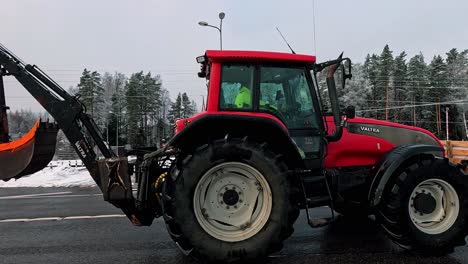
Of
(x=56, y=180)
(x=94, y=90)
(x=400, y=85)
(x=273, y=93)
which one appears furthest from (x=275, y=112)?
(x=94, y=90)

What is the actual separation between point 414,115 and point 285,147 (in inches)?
2387

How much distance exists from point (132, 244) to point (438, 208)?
377 centimetres

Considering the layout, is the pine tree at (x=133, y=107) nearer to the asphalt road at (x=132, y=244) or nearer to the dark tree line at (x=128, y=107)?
the dark tree line at (x=128, y=107)

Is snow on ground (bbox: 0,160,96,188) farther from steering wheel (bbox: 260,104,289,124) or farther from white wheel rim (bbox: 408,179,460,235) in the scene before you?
Result: white wheel rim (bbox: 408,179,460,235)

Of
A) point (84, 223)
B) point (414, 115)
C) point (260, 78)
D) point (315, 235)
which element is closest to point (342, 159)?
point (315, 235)

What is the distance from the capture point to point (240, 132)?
4516mm

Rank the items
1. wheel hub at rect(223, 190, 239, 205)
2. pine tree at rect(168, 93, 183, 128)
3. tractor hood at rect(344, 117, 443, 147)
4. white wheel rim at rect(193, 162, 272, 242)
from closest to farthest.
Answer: white wheel rim at rect(193, 162, 272, 242)
wheel hub at rect(223, 190, 239, 205)
tractor hood at rect(344, 117, 443, 147)
pine tree at rect(168, 93, 183, 128)

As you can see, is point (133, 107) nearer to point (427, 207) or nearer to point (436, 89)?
point (436, 89)

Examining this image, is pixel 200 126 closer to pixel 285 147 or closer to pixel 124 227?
pixel 285 147

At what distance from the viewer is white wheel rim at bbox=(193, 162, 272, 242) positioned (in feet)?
14.2

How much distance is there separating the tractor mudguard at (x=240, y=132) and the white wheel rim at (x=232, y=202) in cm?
39

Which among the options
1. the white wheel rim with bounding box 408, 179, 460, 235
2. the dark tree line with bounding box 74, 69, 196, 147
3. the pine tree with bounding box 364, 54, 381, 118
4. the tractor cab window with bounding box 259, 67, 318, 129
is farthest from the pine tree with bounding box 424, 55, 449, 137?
the tractor cab window with bounding box 259, 67, 318, 129

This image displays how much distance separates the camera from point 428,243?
460 centimetres

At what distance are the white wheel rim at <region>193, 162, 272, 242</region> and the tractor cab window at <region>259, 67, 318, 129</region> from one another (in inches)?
33.1
